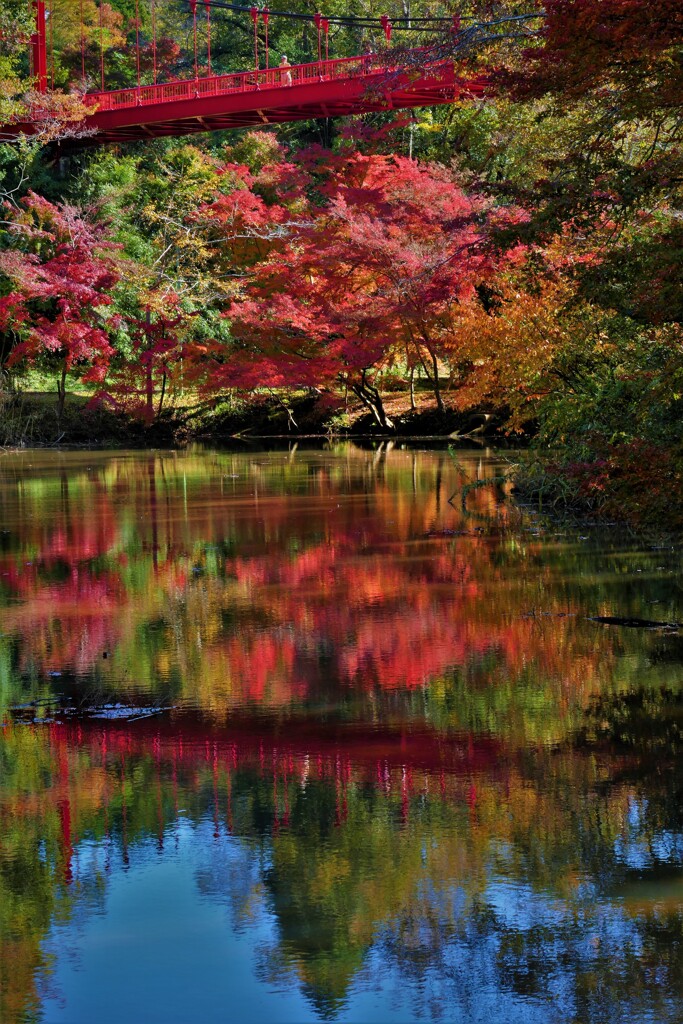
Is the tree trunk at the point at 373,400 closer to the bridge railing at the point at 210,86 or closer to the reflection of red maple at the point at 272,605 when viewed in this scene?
the bridge railing at the point at 210,86

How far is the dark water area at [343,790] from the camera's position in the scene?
13.2ft

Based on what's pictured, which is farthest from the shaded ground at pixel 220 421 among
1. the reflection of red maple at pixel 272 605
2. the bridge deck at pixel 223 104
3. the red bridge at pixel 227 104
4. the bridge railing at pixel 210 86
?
the reflection of red maple at pixel 272 605

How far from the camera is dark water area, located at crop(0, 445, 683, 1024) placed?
13.2ft

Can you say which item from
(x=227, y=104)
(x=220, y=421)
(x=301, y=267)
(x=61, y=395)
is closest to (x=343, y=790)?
(x=301, y=267)

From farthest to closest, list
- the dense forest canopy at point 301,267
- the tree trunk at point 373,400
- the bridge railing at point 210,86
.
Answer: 1. the bridge railing at point 210,86
2. the tree trunk at point 373,400
3. the dense forest canopy at point 301,267

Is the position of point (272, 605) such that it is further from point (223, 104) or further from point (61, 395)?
point (223, 104)

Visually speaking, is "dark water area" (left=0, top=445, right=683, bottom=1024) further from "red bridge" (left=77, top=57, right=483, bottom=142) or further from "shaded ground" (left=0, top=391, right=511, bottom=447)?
"red bridge" (left=77, top=57, right=483, bottom=142)

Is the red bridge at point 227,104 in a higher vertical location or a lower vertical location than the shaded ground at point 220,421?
higher

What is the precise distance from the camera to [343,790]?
5660mm

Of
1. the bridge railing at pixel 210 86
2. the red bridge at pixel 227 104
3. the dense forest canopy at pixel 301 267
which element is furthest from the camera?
the bridge railing at pixel 210 86

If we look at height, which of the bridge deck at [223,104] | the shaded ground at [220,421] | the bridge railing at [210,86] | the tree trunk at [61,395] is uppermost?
the bridge railing at [210,86]

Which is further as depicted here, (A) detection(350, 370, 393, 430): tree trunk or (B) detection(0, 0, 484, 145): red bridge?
(B) detection(0, 0, 484, 145): red bridge

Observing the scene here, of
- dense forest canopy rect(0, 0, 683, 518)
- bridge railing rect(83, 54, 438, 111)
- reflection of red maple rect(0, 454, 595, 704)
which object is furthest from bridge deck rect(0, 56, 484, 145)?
reflection of red maple rect(0, 454, 595, 704)

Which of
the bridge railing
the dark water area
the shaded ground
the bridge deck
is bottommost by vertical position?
the dark water area
